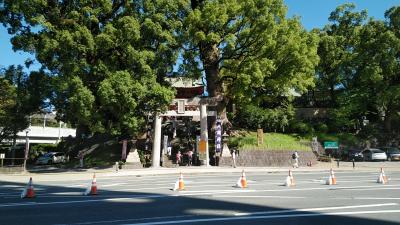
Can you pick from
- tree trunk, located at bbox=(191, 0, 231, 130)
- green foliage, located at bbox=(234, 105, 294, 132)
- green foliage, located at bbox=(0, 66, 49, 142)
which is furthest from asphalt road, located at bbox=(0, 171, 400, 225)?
green foliage, located at bbox=(234, 105, 294, 132)

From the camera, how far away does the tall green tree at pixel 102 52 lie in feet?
105

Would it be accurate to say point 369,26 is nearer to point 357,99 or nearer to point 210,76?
point 357,99

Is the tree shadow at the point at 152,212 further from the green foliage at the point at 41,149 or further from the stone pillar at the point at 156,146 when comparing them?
the green foliage at the point at 41,149

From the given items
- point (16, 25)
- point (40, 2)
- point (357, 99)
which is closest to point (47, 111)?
point (16, 25)

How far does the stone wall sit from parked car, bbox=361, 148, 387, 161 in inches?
293

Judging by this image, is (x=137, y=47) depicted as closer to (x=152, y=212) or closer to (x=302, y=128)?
(x=302, y=128)

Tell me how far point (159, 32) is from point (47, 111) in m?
14.5

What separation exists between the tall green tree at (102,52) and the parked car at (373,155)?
23.1 metres

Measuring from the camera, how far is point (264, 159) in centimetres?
4016

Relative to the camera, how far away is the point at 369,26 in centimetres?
5331

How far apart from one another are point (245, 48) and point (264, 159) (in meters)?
10.2

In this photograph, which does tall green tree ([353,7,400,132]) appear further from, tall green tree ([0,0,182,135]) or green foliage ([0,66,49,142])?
green foliage ([0,66,49,142])

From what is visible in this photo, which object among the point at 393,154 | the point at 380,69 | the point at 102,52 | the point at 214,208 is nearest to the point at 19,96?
the point at 102,52

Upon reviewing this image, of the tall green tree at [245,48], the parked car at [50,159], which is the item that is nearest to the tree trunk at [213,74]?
the tall green tree at [245,48]
